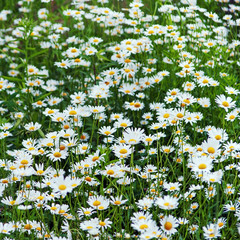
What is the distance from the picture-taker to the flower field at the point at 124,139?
205 cm

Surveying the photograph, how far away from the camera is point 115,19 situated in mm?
4141

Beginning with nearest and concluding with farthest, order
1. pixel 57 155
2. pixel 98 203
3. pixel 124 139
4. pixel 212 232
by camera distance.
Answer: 1. pixel 212 232
2. pixel 98 203
3. pixel 124 139
4. pixel 57 155

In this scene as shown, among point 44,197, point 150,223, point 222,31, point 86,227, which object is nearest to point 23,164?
point 44,197

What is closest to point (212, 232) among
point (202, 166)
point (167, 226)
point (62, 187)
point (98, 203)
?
point (167, 226)

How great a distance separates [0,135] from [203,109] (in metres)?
1.55

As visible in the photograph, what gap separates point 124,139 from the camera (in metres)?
2.13

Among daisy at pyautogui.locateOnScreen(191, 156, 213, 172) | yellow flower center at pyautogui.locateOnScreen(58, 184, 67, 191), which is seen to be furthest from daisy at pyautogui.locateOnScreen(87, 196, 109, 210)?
daisy at pyautogui.locateOnScreen(191, 156, 213, 172)

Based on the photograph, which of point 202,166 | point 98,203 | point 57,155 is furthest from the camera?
point 57,155

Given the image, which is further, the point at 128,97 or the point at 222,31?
the point at 222,31

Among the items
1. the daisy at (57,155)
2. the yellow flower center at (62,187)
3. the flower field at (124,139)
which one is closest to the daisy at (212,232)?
the flower field at (124,139)

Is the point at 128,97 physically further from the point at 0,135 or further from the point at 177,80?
the point at 0,135

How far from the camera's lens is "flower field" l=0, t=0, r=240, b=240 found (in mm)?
2055

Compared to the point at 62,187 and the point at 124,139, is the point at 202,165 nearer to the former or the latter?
the point at 124,139

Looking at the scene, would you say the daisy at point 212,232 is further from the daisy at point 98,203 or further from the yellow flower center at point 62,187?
the yellow flower center at point 62,187
